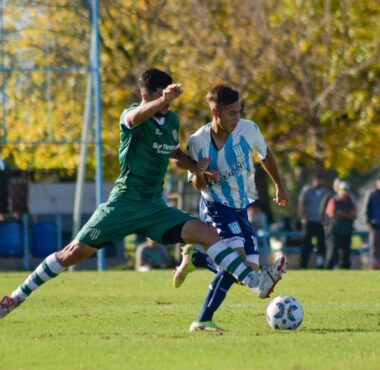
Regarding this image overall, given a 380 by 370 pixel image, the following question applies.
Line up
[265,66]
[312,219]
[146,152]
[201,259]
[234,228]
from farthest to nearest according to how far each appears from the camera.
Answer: [265,66] < [312,219] < [201,259] < [234,228] < [146,152]

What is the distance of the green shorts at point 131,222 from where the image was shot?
402 inches

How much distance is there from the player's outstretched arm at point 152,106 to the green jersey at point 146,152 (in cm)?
19

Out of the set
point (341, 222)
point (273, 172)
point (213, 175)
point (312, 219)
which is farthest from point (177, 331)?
point (312, 219)

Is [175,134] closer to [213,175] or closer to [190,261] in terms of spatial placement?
[213,175]

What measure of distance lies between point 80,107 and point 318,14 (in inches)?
269

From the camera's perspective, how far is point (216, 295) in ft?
33.5

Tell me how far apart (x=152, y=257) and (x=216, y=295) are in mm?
15823

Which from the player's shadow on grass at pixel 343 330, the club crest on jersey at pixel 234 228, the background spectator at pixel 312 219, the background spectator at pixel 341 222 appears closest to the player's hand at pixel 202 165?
the club crest on jersey at pixel 234 228

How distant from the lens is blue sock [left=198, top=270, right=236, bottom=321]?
10188mm

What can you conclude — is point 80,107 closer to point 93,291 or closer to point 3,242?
point 3,242

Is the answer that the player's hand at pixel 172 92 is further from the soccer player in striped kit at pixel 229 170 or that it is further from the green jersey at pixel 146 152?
the soccer player in striped kit at pixel 229 170

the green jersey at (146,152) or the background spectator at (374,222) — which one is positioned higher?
the green jersey at (146,152)

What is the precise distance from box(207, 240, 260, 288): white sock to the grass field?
0.45 metres

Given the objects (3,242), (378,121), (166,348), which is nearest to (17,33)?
(3,242)
